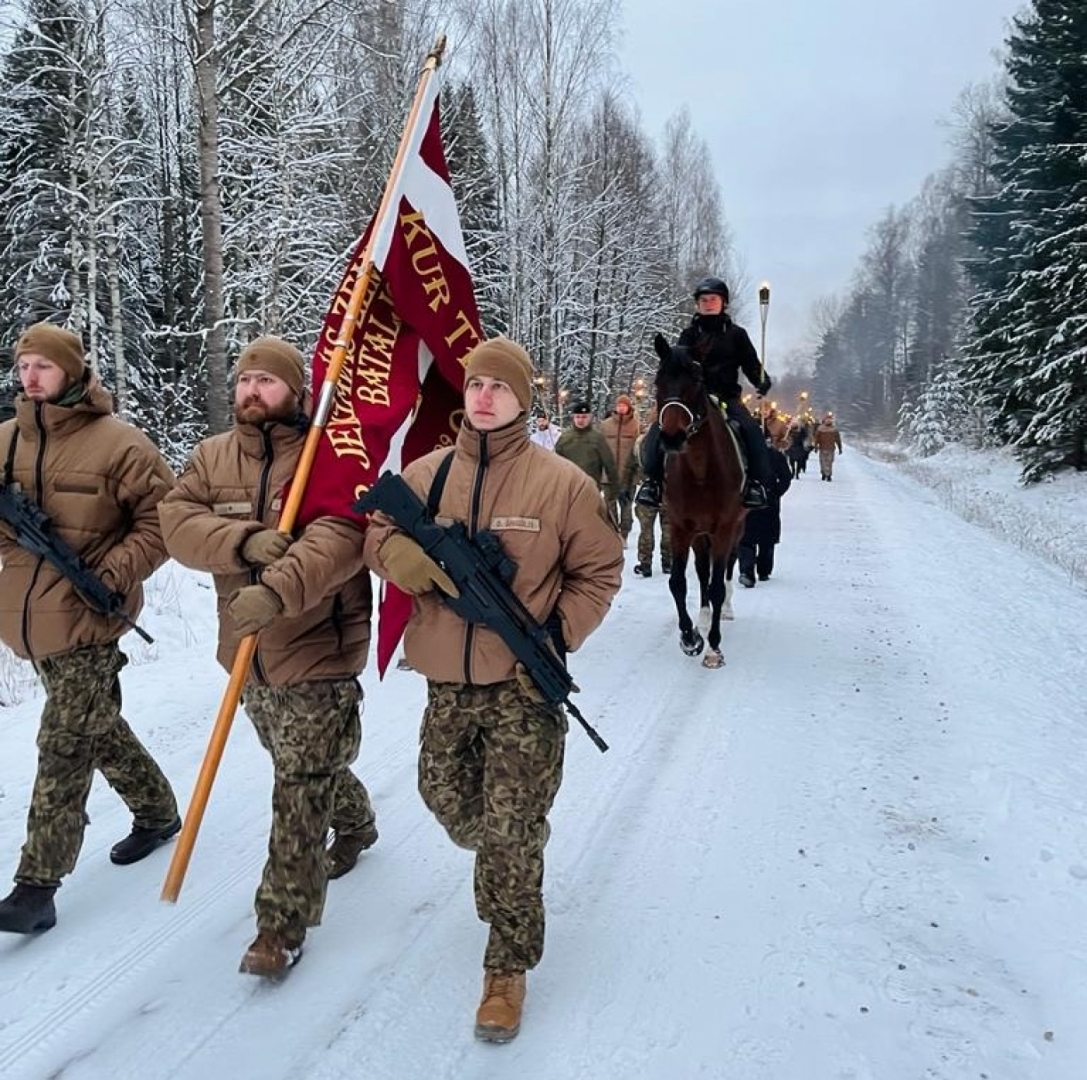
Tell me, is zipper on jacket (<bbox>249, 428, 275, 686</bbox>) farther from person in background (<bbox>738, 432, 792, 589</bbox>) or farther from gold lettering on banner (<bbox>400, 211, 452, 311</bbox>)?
person in background (<bbox>738, 432, 792, 589</bbox>)

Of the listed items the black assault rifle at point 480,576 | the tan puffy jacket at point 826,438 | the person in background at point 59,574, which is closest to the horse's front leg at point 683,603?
the black assault rifle at point 480,576

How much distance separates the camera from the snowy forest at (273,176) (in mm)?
14820

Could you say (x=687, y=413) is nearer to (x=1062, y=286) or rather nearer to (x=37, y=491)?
(x=37, y=491)

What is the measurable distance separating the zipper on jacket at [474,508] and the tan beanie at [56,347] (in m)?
1.63

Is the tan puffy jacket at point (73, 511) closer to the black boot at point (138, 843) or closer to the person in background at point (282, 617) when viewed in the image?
the person in background at point (282, 617)

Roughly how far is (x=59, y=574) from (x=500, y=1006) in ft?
7.43

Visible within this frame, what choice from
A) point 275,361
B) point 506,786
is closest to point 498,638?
point 506,786

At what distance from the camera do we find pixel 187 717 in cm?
536

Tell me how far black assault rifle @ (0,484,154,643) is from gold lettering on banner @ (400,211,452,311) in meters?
1.77

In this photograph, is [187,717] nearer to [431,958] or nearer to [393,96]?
[431,958]

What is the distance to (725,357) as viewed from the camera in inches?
284

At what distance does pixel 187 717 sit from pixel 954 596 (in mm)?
7341

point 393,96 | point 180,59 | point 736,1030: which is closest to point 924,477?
point 393,96

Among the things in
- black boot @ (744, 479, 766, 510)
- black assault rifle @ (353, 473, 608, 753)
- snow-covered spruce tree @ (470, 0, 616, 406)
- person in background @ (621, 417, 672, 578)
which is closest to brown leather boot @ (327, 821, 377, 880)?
black assault rifle @ (353, 473, 608, 753)
